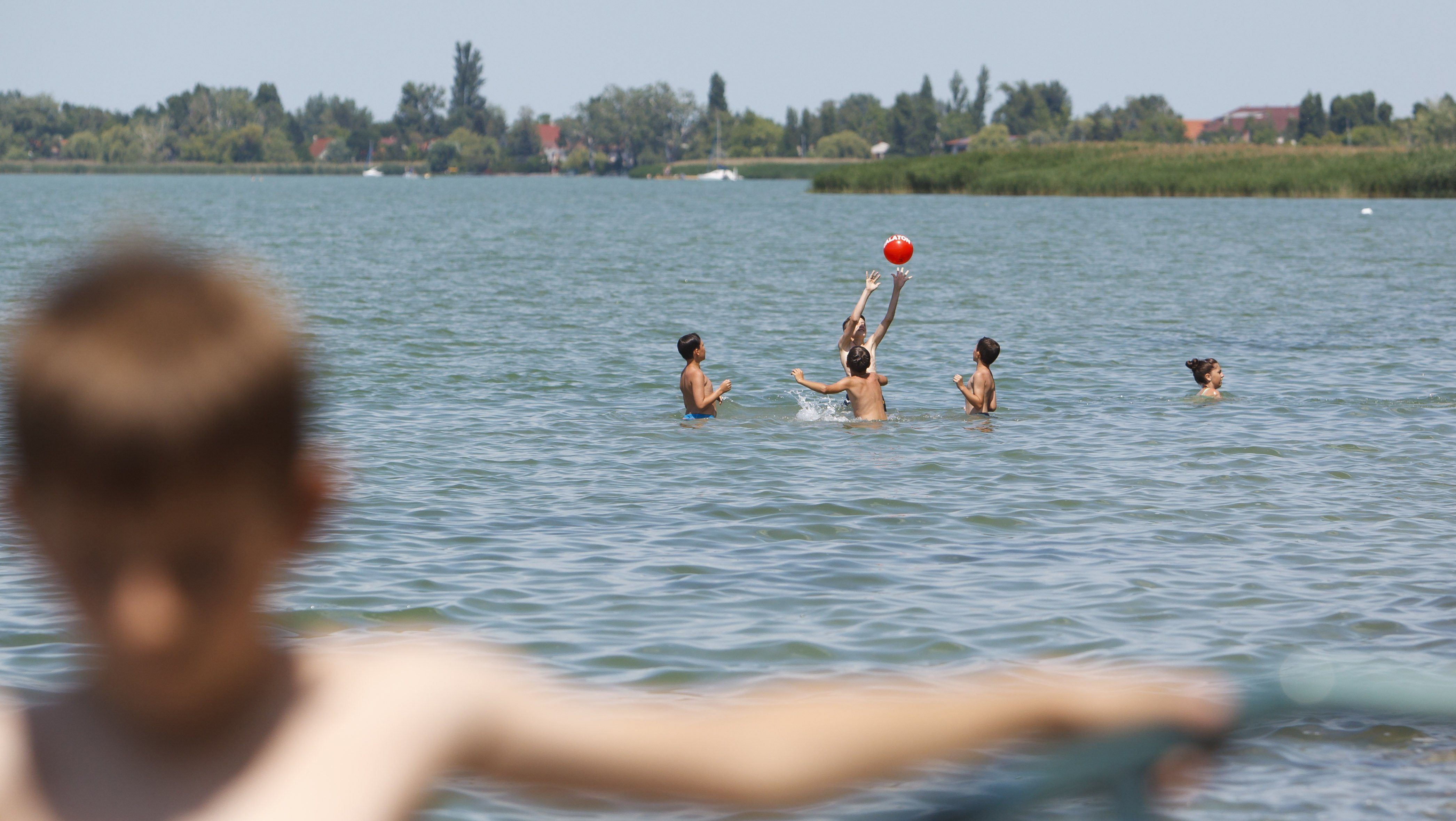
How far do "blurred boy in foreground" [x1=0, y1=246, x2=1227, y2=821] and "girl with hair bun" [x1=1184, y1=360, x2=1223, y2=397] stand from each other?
19.2 metres

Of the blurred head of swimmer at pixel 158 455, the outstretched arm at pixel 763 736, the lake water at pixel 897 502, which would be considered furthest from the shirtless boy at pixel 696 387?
the blurred head of swimmer at pixel 158 455

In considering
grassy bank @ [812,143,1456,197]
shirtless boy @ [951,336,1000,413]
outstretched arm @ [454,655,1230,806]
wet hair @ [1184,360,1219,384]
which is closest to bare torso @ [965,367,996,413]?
shirtless boy @ [951,336,1000,413]

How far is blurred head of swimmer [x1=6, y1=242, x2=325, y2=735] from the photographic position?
48.0 inches

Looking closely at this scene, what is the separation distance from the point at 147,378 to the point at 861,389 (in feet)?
54.7

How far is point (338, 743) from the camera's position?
1.35 meters

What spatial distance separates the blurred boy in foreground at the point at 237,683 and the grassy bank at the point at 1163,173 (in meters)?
86.7

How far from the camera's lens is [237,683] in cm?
134

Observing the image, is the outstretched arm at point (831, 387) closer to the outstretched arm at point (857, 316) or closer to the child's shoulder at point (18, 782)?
the outstretched arm at point (857, 316)

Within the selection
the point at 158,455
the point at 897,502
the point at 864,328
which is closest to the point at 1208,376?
the point at 864,328

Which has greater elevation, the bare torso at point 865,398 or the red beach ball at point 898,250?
the red beach ball at point 898,250

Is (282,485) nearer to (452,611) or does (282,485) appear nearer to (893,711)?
(893,711)

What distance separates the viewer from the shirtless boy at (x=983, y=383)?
1831cm

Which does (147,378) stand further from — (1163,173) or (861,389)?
(1163,173)

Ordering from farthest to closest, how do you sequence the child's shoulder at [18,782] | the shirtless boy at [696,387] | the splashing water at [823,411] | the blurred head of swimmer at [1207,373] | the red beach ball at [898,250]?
1. the blurred head of swimmer at [1207,373]
2. the red beach ball at [898,250]
3. the splashing water at [823,411]
4. the shirtless boy at [696,387]
5. the child's shoulder at [18,782]
